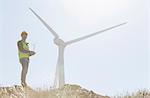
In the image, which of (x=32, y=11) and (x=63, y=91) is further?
(x=32, y=11)

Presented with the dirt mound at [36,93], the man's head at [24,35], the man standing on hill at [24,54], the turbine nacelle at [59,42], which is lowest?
the dirt mound at [36,93]

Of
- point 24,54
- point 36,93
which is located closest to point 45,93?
point 36,93

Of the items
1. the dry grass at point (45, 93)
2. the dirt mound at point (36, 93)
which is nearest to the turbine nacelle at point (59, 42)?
the dry grass at point (45, 93)

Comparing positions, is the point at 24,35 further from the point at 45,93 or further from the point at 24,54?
the point at 45,93

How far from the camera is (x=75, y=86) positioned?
15484 mm

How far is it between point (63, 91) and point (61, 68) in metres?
10.7

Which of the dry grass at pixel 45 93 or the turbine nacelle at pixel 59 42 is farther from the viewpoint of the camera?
the turbine nacelle at pixel 59 42

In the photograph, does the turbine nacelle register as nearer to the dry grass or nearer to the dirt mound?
the dry grass

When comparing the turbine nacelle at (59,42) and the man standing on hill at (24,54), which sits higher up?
the turbine nacelle at (59,42)

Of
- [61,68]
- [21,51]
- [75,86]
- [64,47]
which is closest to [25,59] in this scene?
[21,51]

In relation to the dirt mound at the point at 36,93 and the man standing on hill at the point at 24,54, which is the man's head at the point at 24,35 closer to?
the man standing on hill at the point at 24,54

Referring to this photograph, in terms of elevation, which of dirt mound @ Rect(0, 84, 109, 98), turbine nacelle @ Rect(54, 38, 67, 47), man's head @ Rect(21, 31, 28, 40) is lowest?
dirt mound @ Rect(0, 84, 109, 98)

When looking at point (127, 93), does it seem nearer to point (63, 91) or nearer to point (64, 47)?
point (63, 91)

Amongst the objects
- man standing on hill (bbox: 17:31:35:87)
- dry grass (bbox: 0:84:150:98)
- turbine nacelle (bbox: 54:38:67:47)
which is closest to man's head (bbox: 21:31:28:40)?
man standing on hill (bbox: 17:31:35:87)
